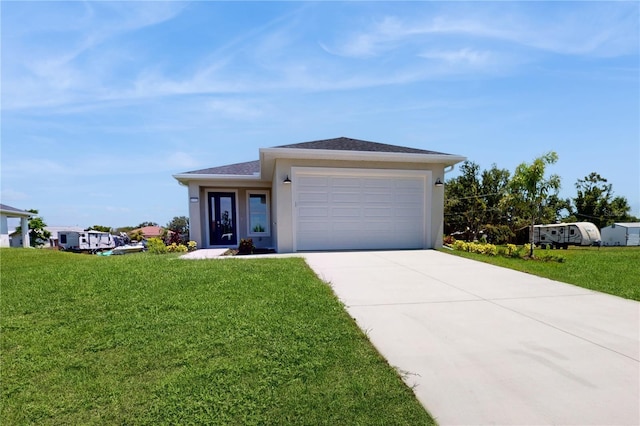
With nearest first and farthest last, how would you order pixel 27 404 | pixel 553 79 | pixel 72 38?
pixel 27 404, pixel 72 38, pixel 553 79

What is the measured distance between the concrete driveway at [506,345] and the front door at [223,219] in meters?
8.68

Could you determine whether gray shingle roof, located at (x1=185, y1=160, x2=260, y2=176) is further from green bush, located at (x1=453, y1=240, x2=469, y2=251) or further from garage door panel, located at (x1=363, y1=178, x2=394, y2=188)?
green bush, located at (x1=453, y1=240, x2=469, y2=251)

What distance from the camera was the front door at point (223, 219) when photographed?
1282 cm

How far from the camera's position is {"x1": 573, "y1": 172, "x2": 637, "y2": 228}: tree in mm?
32000

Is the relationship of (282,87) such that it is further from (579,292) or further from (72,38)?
(579,292)

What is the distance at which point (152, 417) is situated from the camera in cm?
183

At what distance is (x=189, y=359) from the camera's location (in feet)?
8.15

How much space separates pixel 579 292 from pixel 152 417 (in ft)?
19.7

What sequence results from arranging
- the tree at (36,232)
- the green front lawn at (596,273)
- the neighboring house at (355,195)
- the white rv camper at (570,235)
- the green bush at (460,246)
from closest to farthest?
the green front lawn at (596,273) < the neighboring house at (355,195) < the green bush at (460,246) < the white rv camper at (570,235) < the tree at (36,232)

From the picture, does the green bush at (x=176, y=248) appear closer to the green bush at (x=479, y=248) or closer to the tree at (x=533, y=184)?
the green bush at (x=479, y=248)

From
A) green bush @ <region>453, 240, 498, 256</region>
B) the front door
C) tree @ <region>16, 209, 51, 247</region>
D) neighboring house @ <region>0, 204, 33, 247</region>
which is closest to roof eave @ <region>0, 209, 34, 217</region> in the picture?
neighboring house @ <region>0, 204, 33, 247</region>

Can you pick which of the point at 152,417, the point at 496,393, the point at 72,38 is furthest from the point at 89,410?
the point at 72,38

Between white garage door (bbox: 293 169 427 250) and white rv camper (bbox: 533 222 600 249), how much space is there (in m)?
18.1

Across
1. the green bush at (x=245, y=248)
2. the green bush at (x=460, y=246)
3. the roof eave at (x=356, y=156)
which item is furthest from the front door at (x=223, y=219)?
the green bush at (x=460, y=246)
